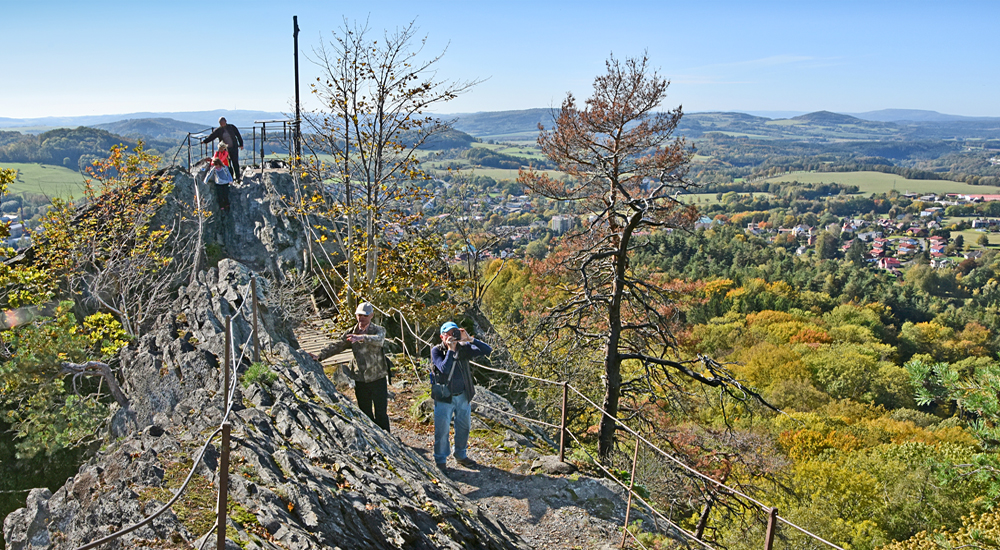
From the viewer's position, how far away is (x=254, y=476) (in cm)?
452

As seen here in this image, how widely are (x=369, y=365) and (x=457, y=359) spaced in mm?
1204

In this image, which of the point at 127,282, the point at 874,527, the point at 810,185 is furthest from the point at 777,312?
the point at 810,185

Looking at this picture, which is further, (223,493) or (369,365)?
Result: (369,365)

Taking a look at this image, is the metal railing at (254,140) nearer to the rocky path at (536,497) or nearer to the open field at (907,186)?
the rocky path at (536,497)

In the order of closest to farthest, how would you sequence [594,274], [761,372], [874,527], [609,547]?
[609,547], [594,274], [874,527], [761,372]

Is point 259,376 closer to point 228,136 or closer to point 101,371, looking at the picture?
point 101,371

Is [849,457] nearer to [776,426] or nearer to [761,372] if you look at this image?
[776,426]

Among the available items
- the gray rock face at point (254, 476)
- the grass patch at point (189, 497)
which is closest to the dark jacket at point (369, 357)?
the gray rock face at point (254, 476)

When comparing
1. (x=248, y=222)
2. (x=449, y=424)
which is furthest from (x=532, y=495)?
(x=248, y=222)

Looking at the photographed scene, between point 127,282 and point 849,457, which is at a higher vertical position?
point 127,282

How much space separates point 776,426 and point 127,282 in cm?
3222

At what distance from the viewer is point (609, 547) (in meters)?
6.27

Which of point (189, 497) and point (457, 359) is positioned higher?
point (457, 359)

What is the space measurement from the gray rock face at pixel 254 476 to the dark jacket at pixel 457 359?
984 mm
